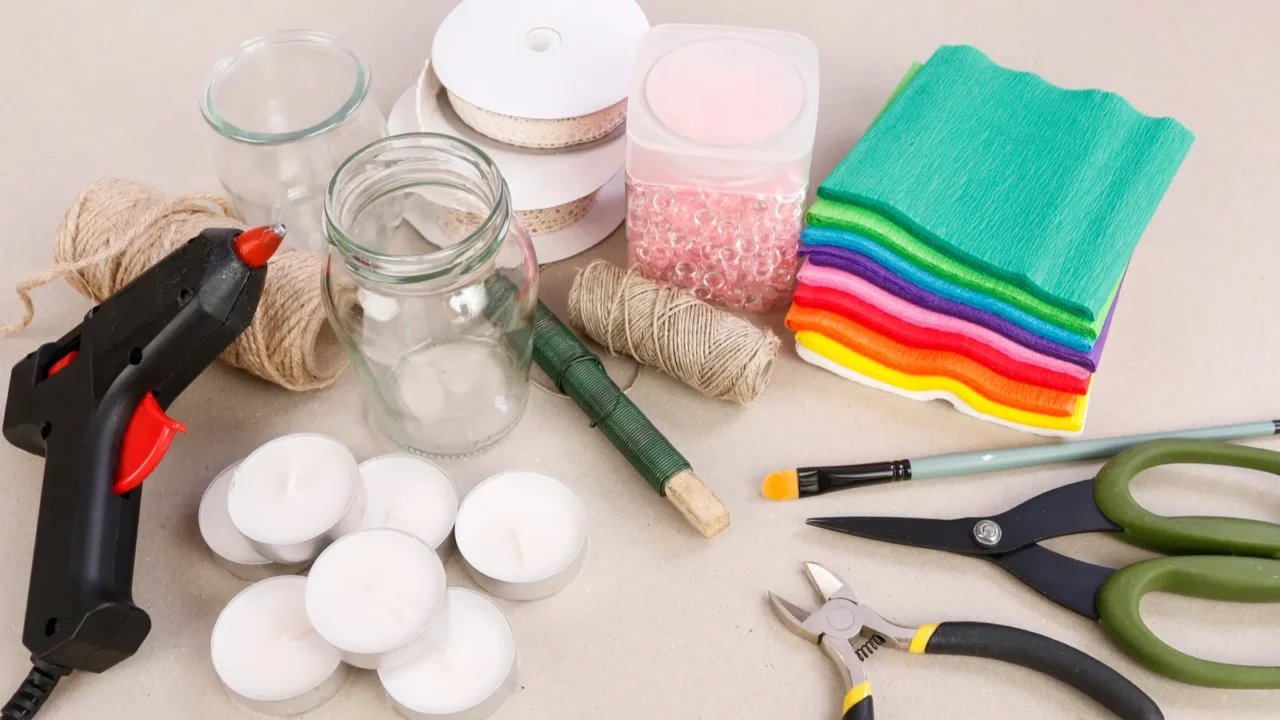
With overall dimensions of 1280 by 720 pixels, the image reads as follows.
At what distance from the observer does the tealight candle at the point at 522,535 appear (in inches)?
27.9

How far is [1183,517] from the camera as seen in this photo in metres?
0.71

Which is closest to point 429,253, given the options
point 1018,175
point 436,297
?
point 436,297

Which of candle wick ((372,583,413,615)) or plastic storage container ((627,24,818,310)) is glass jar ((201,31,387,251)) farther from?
candle wick ((372,583,413,615))

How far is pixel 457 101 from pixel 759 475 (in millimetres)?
369

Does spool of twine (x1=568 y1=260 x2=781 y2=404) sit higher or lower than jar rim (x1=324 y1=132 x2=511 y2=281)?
lower

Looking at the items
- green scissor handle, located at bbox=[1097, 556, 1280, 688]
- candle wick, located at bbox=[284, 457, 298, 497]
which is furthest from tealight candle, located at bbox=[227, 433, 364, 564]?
green scissor handle, located at bbox=[1097, 556, 1280, 688]

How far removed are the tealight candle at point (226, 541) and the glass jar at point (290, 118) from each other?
24 centimetres

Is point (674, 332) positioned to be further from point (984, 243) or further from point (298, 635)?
point (298, 635)

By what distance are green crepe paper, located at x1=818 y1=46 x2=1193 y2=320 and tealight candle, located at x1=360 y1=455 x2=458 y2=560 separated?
1.13ft


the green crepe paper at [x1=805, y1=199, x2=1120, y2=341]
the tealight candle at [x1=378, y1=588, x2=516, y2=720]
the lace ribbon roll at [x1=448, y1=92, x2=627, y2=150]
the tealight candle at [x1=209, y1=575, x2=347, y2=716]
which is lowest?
the tealight candle at [x1=209, y1=575, x2=347, y2=716]

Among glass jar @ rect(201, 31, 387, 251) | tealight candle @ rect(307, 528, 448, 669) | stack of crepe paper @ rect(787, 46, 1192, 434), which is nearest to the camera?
tealight candle @ rect(307, 528, 448, 669)

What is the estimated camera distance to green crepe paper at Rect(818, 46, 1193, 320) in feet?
2.42

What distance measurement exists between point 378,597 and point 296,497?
0.11m

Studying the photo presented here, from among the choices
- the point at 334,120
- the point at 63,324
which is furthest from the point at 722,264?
the point at 63,324
